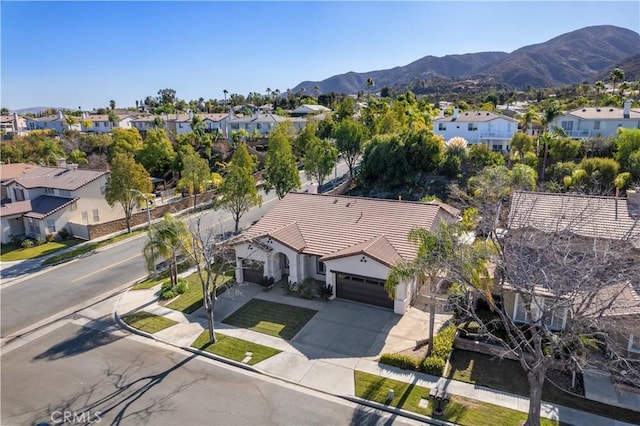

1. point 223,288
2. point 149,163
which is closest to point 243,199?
point 223,288

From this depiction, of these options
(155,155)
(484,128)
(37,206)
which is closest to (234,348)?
(37,206)

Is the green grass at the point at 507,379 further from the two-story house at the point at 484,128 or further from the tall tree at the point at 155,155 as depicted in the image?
the tall tree at the point at 155,155

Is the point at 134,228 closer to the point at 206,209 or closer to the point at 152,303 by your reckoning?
the point at 206,209

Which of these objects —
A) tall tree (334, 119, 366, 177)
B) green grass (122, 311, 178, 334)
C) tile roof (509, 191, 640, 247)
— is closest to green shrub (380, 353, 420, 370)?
tile roof (509, 191, 640, 247)

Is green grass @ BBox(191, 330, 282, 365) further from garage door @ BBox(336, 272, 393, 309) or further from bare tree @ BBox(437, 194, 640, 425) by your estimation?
bare tree @ BBox(437, 194, 640, 425)

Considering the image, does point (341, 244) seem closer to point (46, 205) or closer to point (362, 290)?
point (362, 290)
